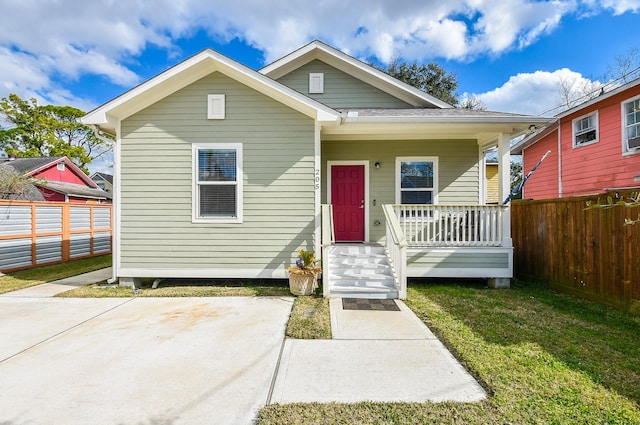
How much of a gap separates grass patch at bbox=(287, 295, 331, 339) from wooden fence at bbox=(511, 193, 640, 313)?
13.2 feet

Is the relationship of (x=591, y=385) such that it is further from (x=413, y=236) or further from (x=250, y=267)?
(x=250, y=267)

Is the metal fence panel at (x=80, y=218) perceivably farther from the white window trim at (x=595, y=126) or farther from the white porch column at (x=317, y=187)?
the white window trim at (x=595, y=126)

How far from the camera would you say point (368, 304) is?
15.9 feet

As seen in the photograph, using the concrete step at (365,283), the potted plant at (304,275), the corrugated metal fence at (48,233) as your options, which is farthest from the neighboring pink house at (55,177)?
the concrete step at (365,283)

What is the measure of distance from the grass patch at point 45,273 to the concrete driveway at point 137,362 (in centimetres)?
193

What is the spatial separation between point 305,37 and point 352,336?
40.1 ft

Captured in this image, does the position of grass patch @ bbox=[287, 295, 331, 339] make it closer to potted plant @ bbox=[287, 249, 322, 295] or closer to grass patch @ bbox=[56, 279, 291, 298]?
potted plant @ bbox=[287, 249, 322, 295]

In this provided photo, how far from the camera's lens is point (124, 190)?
586 cm

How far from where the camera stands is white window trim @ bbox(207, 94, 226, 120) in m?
5.84

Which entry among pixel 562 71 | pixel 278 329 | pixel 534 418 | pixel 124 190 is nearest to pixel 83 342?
pixel 278 329

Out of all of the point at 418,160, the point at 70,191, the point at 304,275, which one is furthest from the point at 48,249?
the point at 70,191

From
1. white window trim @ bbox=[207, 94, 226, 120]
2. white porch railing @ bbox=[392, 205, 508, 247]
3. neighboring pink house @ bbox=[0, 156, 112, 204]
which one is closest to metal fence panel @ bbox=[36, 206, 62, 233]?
white window trim @ bbox=[207, 94, 226, 120]

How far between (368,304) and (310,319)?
1.17 m

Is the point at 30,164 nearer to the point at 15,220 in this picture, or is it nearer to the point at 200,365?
the point at 15,220
